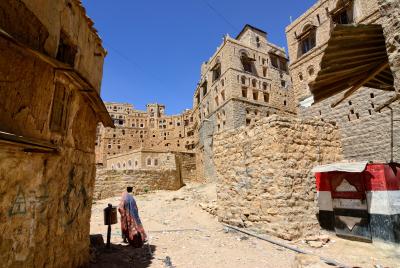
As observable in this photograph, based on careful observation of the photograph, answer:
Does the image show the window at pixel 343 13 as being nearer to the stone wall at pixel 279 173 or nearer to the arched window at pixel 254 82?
the stone wall at pixel 279 173

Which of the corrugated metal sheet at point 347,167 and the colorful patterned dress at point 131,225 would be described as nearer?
the corrugated metal sheet at point 347,167

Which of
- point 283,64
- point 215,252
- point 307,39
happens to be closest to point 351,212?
point 215,252

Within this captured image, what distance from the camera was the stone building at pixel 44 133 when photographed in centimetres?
272

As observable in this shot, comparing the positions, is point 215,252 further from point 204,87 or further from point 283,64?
point 283,64

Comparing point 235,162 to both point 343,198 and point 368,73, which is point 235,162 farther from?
point 368,73

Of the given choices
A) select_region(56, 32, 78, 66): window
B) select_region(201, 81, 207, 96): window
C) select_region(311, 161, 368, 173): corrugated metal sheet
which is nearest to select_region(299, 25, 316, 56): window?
select_region(311, 161, 368, 173): corrugated metal sheet

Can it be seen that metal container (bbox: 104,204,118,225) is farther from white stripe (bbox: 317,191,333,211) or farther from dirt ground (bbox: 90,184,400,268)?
white stripe (bbox: 317,191,333,211)

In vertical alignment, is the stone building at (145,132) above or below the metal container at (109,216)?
above

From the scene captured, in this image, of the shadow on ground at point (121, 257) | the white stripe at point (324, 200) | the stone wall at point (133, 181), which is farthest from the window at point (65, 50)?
the stone wall at point (133, 181)

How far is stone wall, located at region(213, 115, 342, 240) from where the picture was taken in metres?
6.82

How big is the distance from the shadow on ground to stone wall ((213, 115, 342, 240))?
3.26 m

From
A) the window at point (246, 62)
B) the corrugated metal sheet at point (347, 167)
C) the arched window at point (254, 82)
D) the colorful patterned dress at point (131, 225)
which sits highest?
the window at point (246, 62)

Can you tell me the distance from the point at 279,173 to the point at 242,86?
22.0 metres

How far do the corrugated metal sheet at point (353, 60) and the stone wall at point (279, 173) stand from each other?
10.4 ft
